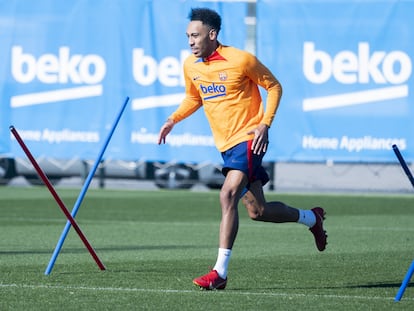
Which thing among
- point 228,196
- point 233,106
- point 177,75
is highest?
point 233,106

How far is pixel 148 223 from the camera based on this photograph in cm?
1591

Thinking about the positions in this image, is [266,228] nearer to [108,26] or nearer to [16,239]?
[16,239]

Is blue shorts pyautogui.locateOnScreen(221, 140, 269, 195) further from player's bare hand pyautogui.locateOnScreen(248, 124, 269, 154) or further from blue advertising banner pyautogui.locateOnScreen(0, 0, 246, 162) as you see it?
blue advertising banner pyautogui.locateOnScreen(0, 0, 246, 162)

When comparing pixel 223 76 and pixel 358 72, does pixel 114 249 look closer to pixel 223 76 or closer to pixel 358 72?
pixel 223 76

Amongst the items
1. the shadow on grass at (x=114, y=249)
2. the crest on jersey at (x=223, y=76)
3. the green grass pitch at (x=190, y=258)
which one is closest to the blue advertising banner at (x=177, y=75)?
the green grass pitch at (x=190, y=258)

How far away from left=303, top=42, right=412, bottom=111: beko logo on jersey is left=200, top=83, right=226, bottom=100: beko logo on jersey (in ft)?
34.9

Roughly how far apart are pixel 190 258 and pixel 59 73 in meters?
10.2

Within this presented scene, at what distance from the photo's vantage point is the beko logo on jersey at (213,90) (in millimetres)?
9586

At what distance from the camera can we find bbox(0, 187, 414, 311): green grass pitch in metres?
8.45

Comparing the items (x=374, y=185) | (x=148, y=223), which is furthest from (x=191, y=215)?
(x=374, y=185)

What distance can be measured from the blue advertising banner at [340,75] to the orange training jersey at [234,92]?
415 inches

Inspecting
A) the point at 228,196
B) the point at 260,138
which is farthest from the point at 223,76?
the point at 228,196

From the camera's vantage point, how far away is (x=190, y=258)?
11516 mm

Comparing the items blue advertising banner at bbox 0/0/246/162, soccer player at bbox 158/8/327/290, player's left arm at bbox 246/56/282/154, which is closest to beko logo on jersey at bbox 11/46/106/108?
blue advertising banner at bbox 0/0/246/162
